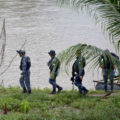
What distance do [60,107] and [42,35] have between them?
1799 centimetres

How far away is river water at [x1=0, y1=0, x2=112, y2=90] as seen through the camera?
16.9 m

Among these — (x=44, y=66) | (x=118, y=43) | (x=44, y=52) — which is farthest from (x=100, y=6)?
(x=44, y=52)

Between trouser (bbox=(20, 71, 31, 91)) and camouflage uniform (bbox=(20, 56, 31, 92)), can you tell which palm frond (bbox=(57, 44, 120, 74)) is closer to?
camouflage uniform (bbox=(20, 56, 31, 92))

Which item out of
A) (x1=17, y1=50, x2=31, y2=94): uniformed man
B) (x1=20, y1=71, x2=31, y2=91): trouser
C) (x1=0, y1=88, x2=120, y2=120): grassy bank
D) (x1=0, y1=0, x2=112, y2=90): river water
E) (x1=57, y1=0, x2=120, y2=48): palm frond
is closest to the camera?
(x1=57, y1=0, x2=120, y2=48): palm frond

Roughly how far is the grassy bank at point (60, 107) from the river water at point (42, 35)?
497 cm

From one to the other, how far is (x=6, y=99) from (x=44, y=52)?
12516 mm

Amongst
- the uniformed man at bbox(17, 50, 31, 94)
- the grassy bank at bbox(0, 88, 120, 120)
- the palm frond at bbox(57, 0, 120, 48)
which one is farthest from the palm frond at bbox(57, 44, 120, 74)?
the uniformed man at bbox(17, 50, 31, 94)

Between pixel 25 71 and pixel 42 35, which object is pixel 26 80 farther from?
pixel 42 35

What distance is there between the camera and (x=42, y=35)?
26.8m

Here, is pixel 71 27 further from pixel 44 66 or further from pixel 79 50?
pixel 79 50

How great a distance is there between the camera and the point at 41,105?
9.18 m

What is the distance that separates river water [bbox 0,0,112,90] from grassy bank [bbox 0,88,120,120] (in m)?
4.97

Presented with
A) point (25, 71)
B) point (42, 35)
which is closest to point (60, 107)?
point (25, 71)

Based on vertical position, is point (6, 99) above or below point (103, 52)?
below
